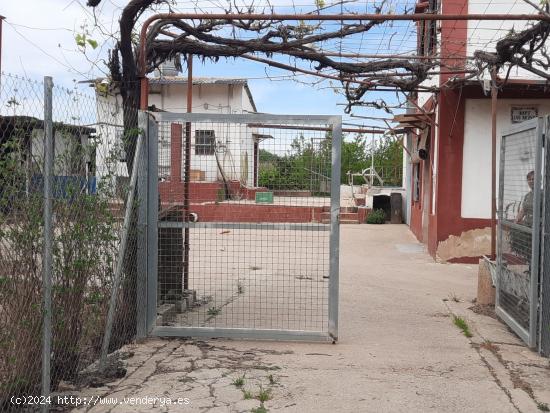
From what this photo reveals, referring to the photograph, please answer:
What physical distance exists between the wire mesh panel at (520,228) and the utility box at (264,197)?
2.64 m

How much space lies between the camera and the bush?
22.0 meters

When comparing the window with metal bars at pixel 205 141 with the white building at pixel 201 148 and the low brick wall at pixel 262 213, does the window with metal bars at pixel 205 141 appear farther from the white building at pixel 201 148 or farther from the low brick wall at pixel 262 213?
the low brick wall at pixel 262 213

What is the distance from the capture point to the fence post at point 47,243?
4.13 metres

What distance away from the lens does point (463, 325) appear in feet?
24.1

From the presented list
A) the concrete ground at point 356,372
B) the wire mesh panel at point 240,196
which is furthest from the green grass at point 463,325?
the wire mesh panel at point 240,196

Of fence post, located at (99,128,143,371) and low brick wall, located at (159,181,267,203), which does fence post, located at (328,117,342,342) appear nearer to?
low brick wall, located at (159,181,267,203)

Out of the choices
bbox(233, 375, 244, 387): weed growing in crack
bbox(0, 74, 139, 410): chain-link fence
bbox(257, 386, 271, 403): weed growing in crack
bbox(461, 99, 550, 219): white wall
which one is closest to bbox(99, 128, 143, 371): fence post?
bbox(0, 74, 139, 410): chain-link fence

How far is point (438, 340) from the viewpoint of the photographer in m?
6.75

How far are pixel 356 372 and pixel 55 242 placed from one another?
280cm

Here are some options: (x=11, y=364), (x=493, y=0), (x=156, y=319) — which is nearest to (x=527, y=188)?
(x=156, y=319)

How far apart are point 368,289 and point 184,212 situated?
13.4 feet

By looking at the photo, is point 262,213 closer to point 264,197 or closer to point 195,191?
point 264,197

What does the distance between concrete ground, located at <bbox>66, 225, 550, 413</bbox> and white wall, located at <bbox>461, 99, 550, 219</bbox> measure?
15.2 ft

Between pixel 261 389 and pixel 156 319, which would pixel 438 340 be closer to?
pixel 261 389
